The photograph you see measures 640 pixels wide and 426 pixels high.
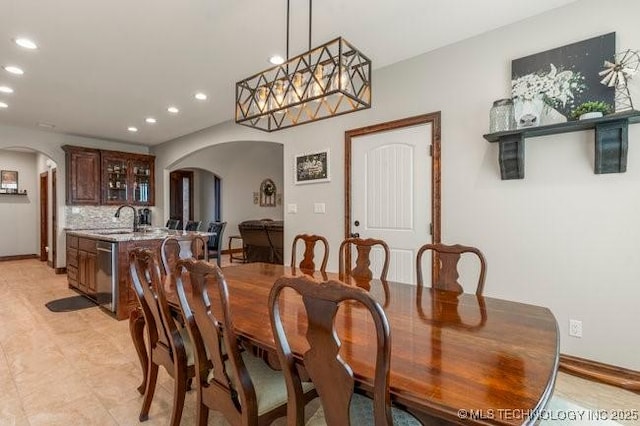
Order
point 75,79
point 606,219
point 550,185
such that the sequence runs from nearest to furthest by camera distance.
Result: point 606,219 < point 550,185 < point 75,79

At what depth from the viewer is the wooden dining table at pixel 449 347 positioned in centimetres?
84

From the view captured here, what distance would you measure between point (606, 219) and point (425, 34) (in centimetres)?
199

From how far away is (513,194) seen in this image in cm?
275

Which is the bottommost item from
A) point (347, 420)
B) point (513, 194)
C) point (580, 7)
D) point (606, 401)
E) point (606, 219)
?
point (606, 401)

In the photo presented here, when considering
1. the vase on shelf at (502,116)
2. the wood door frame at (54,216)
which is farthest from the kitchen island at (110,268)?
the vase on shelf at (502,116)

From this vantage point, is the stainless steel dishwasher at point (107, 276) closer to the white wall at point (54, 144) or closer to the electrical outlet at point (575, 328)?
the white wall at point (54, 144)

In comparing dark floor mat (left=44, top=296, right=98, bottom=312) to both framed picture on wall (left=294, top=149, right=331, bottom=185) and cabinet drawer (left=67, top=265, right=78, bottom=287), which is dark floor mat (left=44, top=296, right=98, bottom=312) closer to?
cabinet drawer (left=67, top=265, right=78, bottom=287)

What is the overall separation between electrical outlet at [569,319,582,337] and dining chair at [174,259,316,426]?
2.19 metres

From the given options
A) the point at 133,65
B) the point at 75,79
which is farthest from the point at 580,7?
the point at 75,79

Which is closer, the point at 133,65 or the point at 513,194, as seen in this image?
the point at 513,194

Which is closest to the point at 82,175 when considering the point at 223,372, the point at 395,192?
the point at 395,192

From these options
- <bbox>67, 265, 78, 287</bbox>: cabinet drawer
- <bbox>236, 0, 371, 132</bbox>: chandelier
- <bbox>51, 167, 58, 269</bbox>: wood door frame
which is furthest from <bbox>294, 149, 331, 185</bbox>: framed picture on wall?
<bbox>51, 167, 58, 269</bbox>: wood door frame

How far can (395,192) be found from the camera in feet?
11.3

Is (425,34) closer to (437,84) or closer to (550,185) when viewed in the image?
(437,84)
